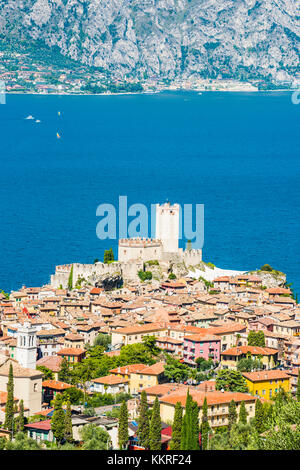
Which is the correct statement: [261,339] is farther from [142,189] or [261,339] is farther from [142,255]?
[142,189]

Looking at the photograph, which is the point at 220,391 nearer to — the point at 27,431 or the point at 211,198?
the point at 27,431

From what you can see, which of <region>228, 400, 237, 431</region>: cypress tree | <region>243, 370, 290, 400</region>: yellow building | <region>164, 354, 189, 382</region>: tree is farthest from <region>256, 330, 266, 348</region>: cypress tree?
<region>228, 400, 237, 431</region>: cypress tree

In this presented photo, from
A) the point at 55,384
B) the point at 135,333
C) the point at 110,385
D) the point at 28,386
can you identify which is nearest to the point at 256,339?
the point at 135,333

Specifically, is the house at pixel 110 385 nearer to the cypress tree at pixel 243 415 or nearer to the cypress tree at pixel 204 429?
the cypress tree at pixel 243 415

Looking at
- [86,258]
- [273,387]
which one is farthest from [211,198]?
[273,387]

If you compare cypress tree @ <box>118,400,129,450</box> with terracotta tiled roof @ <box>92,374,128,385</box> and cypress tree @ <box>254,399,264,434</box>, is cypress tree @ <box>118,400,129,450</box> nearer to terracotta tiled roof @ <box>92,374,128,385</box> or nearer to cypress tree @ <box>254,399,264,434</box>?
cypress tree @ <box>254,399,264,434</box>
